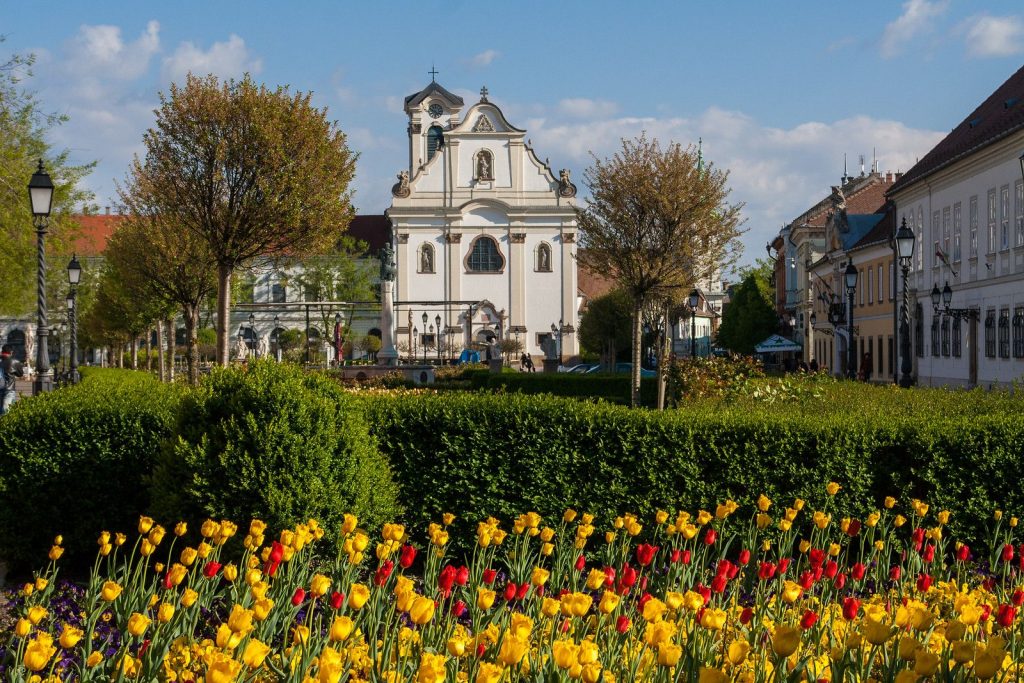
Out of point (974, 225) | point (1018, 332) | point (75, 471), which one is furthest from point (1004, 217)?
point (75, 471)

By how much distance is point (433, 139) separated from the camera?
8281cm

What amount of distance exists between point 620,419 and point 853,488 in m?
Result: 1.90

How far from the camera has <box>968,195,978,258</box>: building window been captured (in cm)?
3838

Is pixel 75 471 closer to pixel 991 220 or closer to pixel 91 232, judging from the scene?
pixel 991 220

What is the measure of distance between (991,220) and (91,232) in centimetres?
5952

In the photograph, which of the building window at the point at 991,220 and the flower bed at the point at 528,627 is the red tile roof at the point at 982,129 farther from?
the flower bed at the point at 528,627

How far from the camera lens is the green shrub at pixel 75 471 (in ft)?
31.7

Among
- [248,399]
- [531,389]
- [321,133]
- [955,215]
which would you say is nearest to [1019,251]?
[955,215]

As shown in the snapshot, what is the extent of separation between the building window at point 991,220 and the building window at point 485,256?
147 feet

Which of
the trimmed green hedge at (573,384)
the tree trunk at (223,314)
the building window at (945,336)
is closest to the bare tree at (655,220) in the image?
the trimmed green hedge at (573,384)

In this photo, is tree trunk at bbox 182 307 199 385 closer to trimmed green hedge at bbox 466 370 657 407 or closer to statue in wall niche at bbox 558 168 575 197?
trimmed green hedge at bbox 466 370 657 407

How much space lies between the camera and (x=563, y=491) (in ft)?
31.5

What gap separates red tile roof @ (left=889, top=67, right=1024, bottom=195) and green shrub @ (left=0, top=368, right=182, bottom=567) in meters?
28.8

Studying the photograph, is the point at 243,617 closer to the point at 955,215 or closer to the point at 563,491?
the point at 563,491
